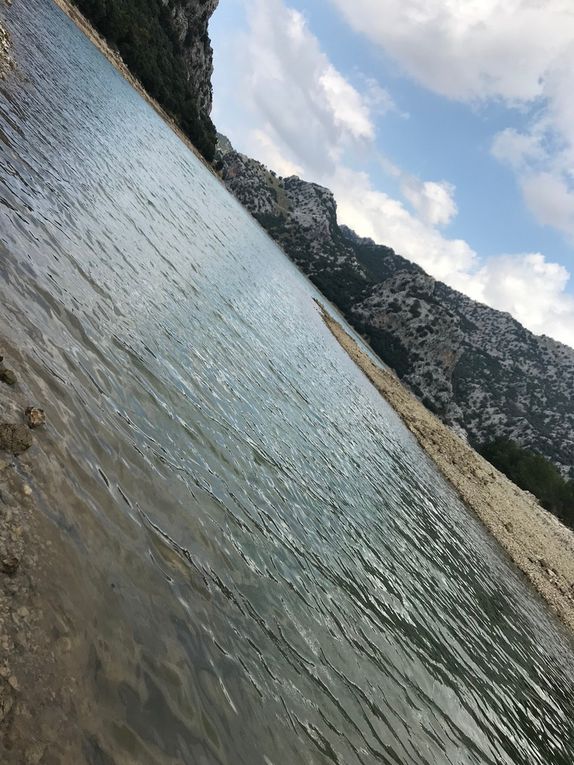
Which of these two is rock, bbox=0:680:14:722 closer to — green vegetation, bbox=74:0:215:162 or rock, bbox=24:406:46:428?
rock, bbox=24:406:46:428

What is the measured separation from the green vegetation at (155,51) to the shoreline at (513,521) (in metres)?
89.2

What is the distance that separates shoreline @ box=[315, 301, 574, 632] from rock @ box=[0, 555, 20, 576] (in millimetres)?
42205

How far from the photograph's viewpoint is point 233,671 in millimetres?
9812

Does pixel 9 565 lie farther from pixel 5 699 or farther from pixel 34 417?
pixel 34 417

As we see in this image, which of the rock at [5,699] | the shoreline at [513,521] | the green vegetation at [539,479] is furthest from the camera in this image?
the green vegetation at [539,479]

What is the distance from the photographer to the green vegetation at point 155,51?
97625 millimetres

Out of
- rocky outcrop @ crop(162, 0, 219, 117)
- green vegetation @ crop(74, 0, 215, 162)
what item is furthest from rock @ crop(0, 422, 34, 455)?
rocky outcrop @ crop(162, 0, 219, 117)

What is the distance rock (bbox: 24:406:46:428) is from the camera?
10.3 meters

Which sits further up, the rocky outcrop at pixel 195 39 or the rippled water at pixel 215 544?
the rocky outcrop at pixel 195 39

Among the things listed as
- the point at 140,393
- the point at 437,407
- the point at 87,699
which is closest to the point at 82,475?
the point at 87,699

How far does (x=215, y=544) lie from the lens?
42.3 feet

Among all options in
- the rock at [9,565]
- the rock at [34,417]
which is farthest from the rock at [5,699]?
the rock at [34,417]

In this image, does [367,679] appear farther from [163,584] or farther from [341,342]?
[341,342]

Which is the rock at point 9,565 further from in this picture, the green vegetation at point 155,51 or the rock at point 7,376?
the green vegetation at point 155,51
